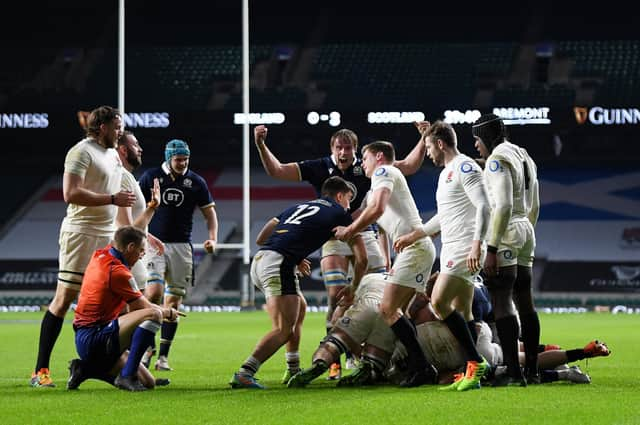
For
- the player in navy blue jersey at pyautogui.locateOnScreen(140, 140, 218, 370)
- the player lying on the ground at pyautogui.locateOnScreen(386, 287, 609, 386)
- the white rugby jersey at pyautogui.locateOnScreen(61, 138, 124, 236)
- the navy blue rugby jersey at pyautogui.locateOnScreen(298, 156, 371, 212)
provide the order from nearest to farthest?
the player lying on the ground at pyautogui.locateOnScreen(386, 287, 609, 386) < the white rugby jersey at pyautogui.locateOnScreen(61, 138, 124, 236) < the navy blue rugby jersey at pyautogui.locateOnScreen(298, 156, 371, 212) < the player in navy blue jersey at pyautogui.locateOnScreen(140, 140, 218, 370)

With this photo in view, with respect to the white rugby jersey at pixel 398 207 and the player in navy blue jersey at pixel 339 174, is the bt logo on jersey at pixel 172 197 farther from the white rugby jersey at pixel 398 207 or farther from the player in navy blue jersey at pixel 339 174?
the white rugby jersey at pixel 398 207

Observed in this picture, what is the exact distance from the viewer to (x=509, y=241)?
7.27m

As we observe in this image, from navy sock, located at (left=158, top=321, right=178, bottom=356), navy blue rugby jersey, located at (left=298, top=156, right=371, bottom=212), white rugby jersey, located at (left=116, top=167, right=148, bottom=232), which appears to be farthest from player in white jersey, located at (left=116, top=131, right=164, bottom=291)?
navy blue rugby jersey, located at (left=298, top=156, right=371, bottom=212)

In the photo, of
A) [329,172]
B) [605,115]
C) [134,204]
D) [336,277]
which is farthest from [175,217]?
[605,115]

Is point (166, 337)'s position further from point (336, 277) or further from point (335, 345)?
point (335, 345)

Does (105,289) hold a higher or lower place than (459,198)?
lower

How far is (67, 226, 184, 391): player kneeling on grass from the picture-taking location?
280 inches

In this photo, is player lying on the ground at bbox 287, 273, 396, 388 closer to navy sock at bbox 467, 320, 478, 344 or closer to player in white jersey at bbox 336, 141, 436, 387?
player in white jersey at bbox 336, 141, 436, 387

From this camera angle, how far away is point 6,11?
3250 cm

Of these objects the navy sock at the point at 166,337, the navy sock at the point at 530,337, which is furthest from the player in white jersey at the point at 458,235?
the navy sock at the point at 166,337

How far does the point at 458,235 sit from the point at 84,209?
9.10ft

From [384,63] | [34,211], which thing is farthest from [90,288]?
[34,211]

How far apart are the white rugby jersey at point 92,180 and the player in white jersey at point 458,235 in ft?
7.27

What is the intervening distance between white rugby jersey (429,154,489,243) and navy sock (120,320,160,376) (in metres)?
2.12
